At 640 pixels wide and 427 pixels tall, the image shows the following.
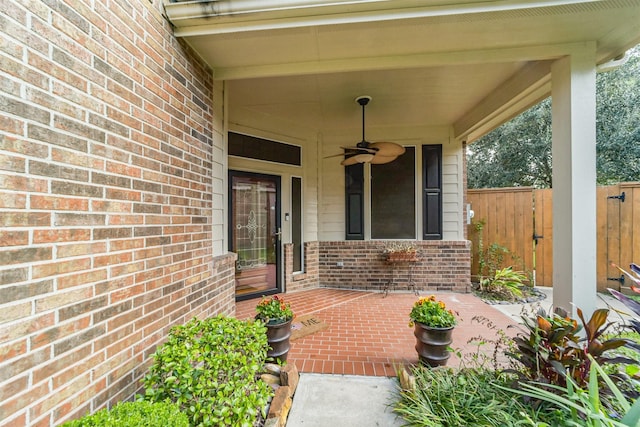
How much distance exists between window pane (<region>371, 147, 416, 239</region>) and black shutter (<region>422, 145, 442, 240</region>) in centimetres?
19

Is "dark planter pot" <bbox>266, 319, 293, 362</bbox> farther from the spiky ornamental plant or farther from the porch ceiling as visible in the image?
the porch ceiling

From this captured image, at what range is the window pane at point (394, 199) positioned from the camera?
16.1 ft

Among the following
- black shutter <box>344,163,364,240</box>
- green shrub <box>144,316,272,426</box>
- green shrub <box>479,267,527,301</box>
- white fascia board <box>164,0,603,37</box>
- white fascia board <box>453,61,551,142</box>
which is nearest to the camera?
green shrub <box>144,316,272,426</box>

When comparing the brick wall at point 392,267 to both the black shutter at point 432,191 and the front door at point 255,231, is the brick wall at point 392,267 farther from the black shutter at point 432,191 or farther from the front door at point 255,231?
the front door at point 255,231

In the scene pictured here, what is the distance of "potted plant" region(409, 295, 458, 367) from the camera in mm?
2234

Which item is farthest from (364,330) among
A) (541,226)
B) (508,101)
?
(541,226)

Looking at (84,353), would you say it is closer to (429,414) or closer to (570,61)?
(429,414)

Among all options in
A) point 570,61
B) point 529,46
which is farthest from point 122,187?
point 570,61

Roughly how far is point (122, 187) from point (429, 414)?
2.24 meters

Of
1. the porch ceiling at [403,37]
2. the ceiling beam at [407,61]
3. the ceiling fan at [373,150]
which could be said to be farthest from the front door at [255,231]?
the ceiling beam at [407,61]

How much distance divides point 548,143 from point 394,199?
21.3ft

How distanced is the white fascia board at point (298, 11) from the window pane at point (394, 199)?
Result: 3146mm

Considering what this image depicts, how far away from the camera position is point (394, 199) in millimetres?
4961

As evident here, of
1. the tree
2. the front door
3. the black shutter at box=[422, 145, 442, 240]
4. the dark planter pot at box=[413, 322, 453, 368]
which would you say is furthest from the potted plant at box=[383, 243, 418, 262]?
the tree
